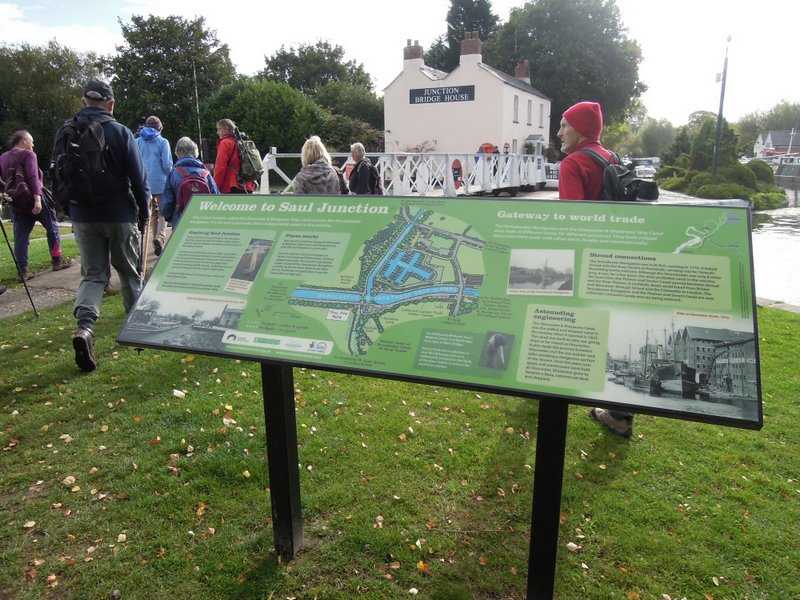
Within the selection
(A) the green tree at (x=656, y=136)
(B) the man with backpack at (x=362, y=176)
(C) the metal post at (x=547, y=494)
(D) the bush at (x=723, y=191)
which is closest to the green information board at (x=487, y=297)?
(C) the metal post at (x=547, y=494)

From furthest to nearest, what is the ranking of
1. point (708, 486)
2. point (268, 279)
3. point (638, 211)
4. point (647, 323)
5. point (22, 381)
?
1. point (22, 381)
2. point (708, 486)
3. point (268, 279)
4. point (638, 211)
5. point (647, 323)

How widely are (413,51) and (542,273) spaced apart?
34.4m

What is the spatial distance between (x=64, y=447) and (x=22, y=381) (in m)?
1.20

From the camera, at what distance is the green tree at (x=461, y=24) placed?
51.6 metres

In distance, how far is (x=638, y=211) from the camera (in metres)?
1.98

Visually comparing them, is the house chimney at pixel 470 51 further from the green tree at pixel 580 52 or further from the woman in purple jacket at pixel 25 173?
the woman in purple jacket at pixel 25 173

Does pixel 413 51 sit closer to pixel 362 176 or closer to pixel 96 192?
pixel 362 176

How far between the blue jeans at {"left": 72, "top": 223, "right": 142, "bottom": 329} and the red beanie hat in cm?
345

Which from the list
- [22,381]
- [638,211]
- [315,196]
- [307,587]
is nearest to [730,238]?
[638,211]

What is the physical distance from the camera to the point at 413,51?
33281 mm

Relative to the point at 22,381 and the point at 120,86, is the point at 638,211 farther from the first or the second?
the point at 120,86

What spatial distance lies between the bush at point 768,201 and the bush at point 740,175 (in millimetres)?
1819

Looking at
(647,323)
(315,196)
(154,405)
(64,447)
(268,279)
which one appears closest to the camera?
(647,323)

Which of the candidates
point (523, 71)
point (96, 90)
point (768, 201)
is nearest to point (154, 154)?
point (96, 90)
